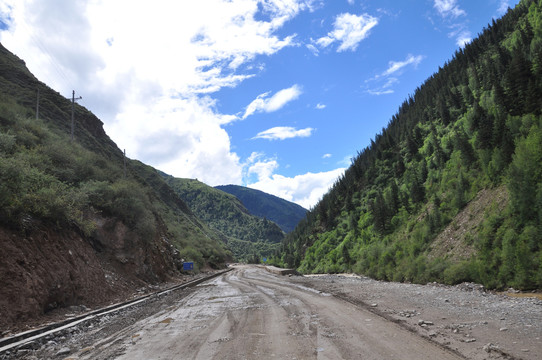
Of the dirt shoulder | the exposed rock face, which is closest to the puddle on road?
the exposed rock face

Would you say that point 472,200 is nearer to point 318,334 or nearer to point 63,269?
point 318,334

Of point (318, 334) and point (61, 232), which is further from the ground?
point (61, 232)

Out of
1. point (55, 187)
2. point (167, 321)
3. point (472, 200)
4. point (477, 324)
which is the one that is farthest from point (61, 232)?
point (472, 200)

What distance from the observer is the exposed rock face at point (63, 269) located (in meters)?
8.77

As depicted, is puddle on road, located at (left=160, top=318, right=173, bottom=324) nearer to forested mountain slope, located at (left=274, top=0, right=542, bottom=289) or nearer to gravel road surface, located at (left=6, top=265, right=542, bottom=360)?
gravel road surface, located at (left=6, top=265, right=542, bottom=360)

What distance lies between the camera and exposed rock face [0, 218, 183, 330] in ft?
28.8

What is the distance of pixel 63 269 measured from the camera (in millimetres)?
11500

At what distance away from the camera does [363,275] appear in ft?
114

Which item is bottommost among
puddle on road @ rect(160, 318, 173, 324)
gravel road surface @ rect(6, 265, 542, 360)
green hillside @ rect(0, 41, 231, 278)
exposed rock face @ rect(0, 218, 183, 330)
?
puddle on road @ rect(160, 318, 173, 324)

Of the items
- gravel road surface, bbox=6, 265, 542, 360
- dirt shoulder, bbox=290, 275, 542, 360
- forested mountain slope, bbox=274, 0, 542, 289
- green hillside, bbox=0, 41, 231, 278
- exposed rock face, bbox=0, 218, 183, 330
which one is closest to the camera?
dirt shoulder, bbox=290, 275, 542, 360

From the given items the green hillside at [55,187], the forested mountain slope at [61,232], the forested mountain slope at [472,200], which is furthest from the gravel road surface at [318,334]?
the forested mountain slope at [472,200]

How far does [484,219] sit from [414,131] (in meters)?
45.2

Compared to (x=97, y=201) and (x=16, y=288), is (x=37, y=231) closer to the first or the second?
(x=16, y=288)

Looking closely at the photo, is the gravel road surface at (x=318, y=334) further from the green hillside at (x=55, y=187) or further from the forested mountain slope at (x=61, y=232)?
the green hillside at (x=55, y=187)
